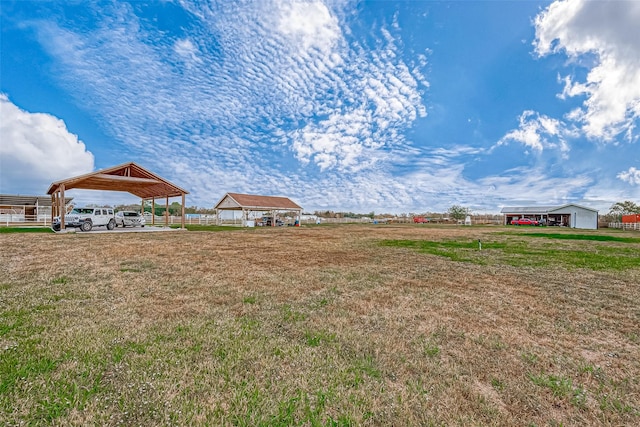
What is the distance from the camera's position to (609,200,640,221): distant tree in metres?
48.8

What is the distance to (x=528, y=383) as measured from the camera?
8.32ft

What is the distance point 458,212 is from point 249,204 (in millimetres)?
52385

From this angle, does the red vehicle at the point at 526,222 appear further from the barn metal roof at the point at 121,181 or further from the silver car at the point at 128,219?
the silver car at the point at 128,219

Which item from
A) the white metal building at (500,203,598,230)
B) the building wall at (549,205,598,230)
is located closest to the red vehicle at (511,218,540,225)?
the white metal building at (500,203,598,230)

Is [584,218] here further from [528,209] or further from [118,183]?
[118,183]

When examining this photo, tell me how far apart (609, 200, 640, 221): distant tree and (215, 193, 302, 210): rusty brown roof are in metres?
58.7

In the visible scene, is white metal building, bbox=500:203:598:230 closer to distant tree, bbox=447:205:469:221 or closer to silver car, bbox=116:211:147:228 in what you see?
distant tree, bbox=447:205:469:221

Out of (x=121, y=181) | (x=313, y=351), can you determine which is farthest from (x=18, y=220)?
(x=313, y=351)

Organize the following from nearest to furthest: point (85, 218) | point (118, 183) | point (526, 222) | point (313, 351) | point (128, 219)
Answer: point (313, 351) → point (85, 218) → point (118, 183) → point (128, 219) → point (526, 222)

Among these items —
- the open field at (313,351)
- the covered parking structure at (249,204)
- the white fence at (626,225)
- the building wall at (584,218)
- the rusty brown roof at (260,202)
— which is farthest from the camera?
the building wall at (584,218)

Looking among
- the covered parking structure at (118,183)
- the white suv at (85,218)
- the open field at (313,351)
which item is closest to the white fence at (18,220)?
the covered parking structure at (118,183)

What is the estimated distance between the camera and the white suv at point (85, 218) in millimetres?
17766

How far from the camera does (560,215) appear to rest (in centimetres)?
4684

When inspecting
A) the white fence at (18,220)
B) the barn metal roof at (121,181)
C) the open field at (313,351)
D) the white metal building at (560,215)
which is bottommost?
the open field at (313,351)
